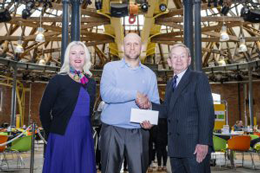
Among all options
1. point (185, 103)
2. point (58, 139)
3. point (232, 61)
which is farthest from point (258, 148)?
point (232, 61)

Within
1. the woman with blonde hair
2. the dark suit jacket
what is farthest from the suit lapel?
the woman with blonde hair

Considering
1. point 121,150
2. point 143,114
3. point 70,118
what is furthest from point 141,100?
point 70,118

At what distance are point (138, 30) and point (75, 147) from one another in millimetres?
20059

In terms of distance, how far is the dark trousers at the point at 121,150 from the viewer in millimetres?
2479

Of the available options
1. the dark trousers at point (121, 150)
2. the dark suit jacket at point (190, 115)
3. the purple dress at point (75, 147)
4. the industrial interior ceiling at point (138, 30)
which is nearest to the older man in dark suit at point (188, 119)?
the dark suit jacket at point (190, 115)

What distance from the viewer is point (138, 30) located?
22188mm

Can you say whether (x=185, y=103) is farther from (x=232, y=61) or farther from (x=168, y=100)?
(x=232, y=61)

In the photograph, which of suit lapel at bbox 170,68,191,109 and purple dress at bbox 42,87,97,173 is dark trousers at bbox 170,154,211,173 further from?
purple dress at bbox 42,87,97,173

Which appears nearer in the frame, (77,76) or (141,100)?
(141,100)

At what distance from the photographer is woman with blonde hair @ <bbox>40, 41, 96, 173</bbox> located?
2.64 metres

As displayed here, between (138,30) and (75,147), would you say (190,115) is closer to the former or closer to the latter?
(75,147)

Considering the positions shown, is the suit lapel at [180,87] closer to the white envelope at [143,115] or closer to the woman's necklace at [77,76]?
the white envelope at [143,115]

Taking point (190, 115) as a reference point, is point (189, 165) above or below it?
below

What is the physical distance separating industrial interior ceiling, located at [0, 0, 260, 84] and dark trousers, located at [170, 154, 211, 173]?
3104 millimetres
